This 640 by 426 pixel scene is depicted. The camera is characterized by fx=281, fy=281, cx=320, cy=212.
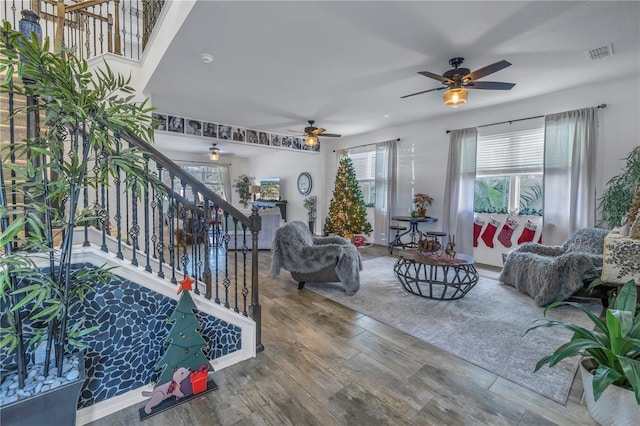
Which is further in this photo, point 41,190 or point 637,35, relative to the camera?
point 637,35

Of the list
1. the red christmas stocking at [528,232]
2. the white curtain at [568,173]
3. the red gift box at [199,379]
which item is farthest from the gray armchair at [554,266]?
the red gift box at [199,379]

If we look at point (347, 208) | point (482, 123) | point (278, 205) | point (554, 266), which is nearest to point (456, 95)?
point (554, 266)

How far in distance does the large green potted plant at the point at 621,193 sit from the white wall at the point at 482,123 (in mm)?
252

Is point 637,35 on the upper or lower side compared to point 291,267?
upper

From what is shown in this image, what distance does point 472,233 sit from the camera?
5.17m

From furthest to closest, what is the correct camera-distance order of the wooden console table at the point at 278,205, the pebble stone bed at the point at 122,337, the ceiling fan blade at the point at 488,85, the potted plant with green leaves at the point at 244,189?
the potted plant with green leaves at the point at 244,189 → the wooden console table at the point at 278,205 → the ceiling fan blade at the point at 488,85 → the pebble stone bed at the point at 122,337

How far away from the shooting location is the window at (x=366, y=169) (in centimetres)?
705

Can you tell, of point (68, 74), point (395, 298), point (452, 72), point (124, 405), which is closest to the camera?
point (68, 74)

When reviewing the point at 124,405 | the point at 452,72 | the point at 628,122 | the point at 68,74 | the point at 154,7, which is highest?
the point at 154,7

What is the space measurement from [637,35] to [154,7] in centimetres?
533

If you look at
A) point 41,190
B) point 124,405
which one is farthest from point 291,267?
point 41,190

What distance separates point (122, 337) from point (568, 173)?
18.4ft

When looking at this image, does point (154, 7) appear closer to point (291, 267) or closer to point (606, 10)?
point (291, 267)

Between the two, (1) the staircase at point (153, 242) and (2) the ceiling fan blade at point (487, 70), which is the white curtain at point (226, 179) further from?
(2) the ceiling fan blade at point (487, 70)
